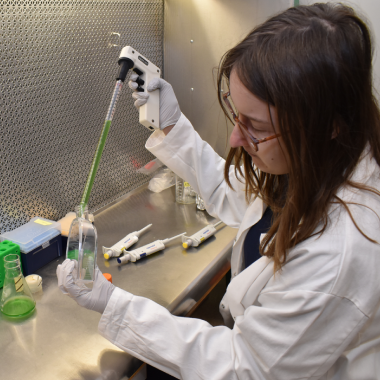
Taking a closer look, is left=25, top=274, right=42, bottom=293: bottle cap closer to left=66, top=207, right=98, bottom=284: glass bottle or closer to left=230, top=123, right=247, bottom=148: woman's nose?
left=66, top=207, right=98, bottom=284: glass bottle

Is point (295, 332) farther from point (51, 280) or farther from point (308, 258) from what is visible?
point (51, 280)

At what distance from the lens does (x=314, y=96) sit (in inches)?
27.6

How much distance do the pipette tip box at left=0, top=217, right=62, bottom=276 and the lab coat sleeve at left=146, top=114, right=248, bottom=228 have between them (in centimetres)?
43

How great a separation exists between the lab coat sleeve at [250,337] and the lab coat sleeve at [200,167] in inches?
18.4

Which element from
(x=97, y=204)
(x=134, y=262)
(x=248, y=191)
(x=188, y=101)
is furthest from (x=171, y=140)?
(x=188, y=101)

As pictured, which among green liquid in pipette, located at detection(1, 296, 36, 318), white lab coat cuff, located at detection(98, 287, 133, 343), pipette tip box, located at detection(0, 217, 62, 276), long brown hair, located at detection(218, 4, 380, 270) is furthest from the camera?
pipette tip box, located at detection(0, 217, 62, 276)

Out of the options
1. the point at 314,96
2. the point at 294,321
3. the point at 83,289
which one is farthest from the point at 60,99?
the point at 294,321

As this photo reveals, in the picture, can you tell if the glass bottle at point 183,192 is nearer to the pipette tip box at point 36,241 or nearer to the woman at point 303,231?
the pipette tip box at point 36,241

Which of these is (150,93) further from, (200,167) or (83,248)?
(83,248)

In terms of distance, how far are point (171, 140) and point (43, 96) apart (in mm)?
453

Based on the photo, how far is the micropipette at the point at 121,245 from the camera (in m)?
1.29

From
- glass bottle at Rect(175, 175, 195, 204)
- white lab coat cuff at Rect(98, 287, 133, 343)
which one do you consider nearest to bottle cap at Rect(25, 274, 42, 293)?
white lab coat cuff at Rect(98, 287, 133, 343)

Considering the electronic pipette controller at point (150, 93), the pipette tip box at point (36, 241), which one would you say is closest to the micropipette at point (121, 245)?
the pipette tip box at point (36, 241)

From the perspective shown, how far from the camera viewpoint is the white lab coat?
73 centimetres
